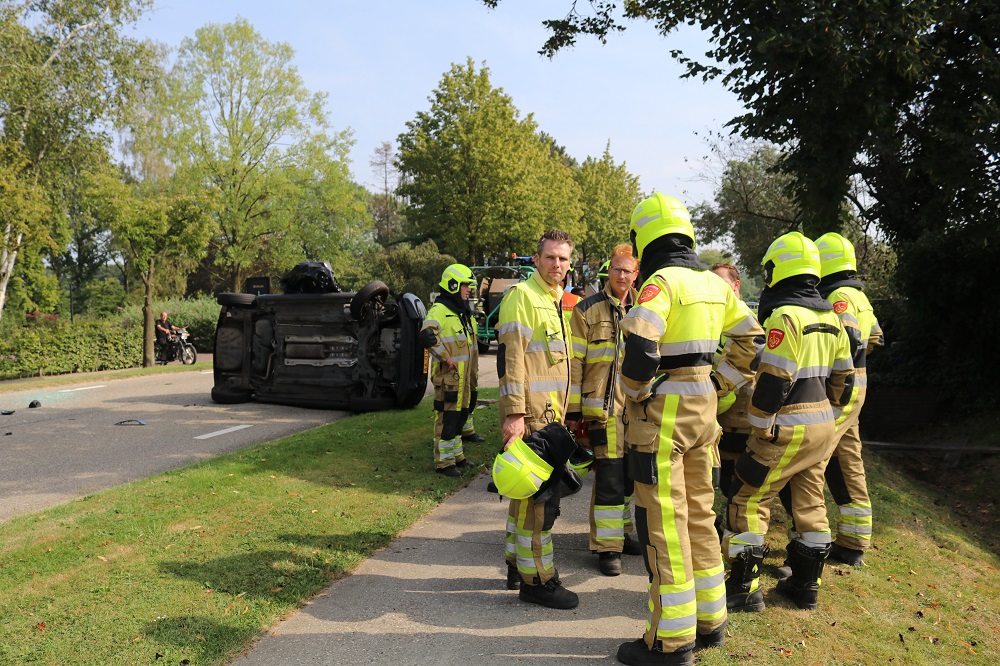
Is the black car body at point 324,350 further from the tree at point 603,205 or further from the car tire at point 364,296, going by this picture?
the tree at point 603,205

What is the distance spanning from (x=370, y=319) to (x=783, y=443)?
7424 mm

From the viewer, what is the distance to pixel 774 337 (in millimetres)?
4184

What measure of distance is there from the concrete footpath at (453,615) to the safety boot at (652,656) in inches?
4.4

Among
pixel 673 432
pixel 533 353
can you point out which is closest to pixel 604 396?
pixel 533 353

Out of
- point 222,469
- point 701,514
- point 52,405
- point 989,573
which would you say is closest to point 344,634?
point 701,514

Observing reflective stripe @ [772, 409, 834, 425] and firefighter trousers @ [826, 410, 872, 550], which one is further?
firefighter trousers @ [826, 410, 872, 550]

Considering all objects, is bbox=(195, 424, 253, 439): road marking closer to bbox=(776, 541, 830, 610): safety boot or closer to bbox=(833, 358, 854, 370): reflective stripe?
bbox=(776, 541, 830, 610): safety boot

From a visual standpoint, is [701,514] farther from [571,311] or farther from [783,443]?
[571,311]

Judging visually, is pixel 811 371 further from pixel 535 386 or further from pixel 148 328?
pixel 148 328

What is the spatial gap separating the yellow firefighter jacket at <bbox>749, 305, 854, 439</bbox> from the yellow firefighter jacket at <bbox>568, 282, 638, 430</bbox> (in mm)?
1032

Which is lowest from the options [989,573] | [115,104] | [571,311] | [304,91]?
[989,573]

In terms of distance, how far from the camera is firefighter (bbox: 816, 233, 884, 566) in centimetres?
510

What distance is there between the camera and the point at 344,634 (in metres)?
3.79

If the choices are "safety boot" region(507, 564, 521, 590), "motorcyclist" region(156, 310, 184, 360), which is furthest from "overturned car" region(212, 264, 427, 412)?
"motorcyclist" region(156, 310, 184, 360)
